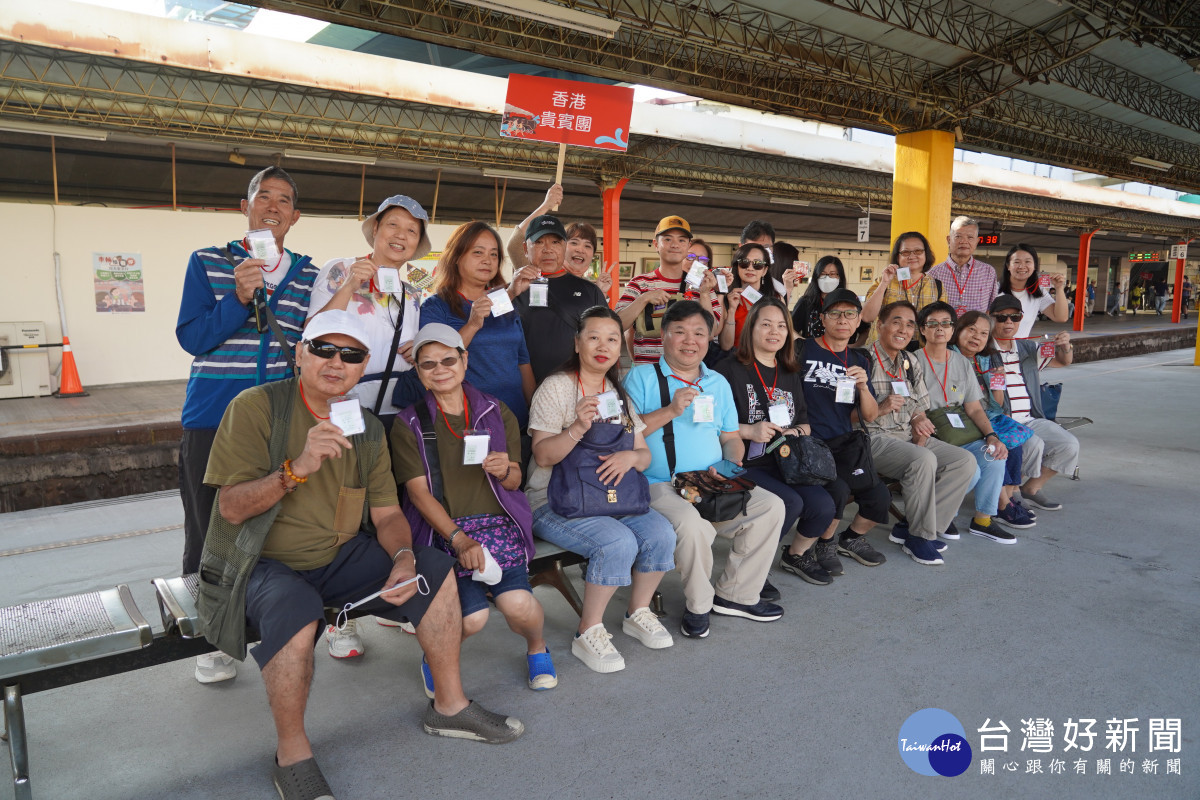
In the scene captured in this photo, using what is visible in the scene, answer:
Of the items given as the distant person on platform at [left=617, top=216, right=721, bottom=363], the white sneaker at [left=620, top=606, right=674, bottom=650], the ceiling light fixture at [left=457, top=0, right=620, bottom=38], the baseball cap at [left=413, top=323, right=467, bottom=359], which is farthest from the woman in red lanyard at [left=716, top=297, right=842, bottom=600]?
the ceiling light fixture at [left=457, top=0, right=620, bottom=38]

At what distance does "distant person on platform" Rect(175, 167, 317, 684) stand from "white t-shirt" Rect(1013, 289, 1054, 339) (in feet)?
16.5

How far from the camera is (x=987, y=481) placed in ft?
15.0

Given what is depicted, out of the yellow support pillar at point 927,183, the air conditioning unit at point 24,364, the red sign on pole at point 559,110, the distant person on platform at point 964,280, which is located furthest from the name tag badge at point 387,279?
the yellow support pillar at point 927,183

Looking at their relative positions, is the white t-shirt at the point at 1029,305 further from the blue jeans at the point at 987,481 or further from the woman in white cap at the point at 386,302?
the woman in white cap at the point at 386,302

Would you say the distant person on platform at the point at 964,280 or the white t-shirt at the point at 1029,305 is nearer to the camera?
the distant person on platform at the point at 964,280

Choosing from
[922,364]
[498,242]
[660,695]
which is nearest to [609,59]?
[922,364]

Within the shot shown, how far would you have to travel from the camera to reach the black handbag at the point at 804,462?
3.61 metres

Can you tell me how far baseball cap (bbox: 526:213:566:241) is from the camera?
357cm

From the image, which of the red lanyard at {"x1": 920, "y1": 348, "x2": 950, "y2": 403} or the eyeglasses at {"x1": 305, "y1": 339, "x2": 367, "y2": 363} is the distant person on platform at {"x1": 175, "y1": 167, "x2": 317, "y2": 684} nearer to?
the eyeglasses at {"x1": 305, "y1": 339, "x2": 367, "y2": 363}

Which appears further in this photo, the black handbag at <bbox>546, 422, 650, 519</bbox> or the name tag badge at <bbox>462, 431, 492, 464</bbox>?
the black handbag at <bbox>546, 422, 650, 519</bbox>

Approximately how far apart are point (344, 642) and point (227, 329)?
1407mm

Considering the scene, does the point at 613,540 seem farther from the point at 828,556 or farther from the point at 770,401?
the point at 828,556

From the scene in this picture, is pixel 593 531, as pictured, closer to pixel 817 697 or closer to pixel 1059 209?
pixel 817 697

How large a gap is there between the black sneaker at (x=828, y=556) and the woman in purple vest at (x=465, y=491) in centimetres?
181
